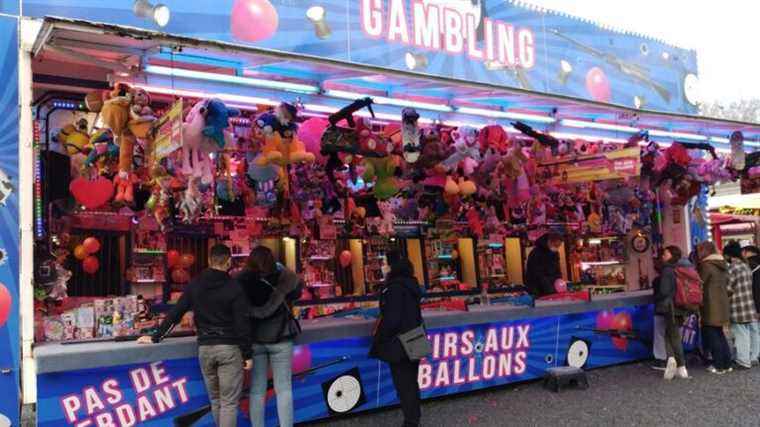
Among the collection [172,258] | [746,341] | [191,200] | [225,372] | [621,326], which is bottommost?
[746,341]

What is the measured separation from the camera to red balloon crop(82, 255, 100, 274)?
901cm

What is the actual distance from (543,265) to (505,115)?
213cm

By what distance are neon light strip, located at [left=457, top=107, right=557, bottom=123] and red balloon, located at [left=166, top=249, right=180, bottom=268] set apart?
4.66 metres

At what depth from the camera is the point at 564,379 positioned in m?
7.77

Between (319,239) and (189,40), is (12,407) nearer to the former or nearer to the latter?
(189,40)

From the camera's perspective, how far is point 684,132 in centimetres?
1051

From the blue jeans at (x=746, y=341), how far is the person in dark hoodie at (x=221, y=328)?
22.0ft

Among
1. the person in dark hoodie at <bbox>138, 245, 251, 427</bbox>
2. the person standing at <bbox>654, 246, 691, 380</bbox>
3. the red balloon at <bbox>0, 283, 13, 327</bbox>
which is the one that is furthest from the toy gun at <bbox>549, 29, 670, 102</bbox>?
the red balloon at <bbox>0, 283, 13, 327</bbox>

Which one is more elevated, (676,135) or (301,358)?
(676,135)

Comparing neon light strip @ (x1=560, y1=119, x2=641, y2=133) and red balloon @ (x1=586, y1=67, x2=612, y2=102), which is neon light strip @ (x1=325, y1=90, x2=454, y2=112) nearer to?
neon light strip @ (x1=560, y1=119, x2=641, y2=133)

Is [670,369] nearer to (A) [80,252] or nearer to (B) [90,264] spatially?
(B) [90,264]

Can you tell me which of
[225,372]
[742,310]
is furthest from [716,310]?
[225,372]

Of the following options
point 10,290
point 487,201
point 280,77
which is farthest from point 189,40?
point 487,201

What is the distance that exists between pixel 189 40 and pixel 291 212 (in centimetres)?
457
